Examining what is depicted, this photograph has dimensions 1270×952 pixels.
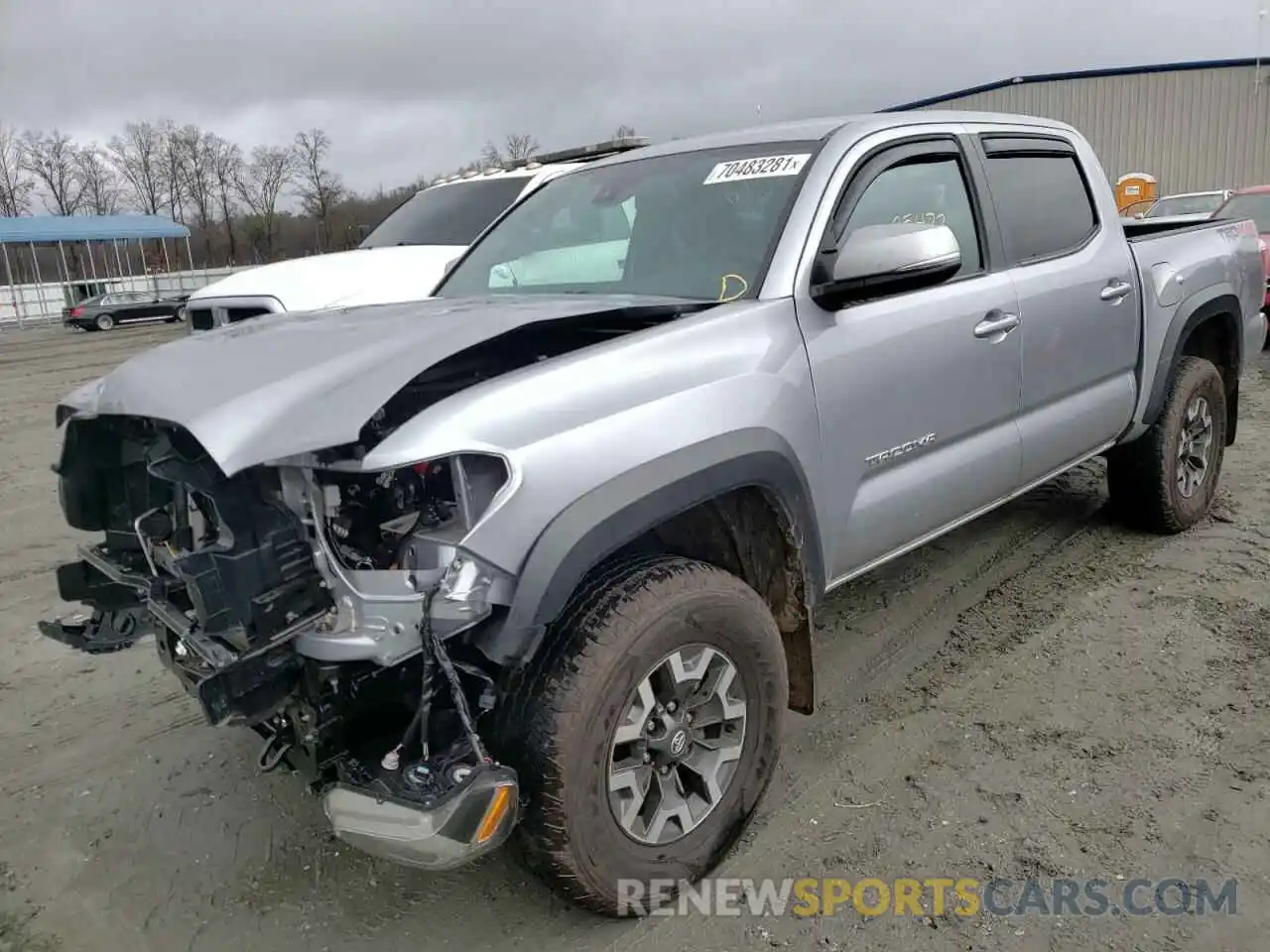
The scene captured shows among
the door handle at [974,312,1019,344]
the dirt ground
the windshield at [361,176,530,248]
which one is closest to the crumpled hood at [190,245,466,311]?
the windshield at [361,176,530,248]

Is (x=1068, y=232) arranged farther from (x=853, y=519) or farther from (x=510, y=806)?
(x=510, y=806)

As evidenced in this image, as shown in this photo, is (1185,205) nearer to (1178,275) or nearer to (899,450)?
(1178,275)

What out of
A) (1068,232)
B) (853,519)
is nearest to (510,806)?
(853,519)

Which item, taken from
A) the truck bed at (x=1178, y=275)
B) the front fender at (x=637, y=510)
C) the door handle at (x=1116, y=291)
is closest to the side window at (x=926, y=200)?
the door handle at (x=1116, y=291)

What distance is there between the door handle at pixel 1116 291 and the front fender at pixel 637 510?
2093 mm

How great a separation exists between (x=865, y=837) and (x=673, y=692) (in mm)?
789

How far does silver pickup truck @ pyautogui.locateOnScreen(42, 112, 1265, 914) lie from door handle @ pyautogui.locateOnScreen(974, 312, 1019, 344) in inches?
0.7

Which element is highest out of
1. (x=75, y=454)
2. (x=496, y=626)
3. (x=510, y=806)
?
(x=75, y=454)

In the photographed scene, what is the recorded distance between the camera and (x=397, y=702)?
2.28 m

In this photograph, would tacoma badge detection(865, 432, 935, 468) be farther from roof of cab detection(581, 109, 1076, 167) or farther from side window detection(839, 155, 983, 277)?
roof of cab detection(581, 109, 1076, 167)

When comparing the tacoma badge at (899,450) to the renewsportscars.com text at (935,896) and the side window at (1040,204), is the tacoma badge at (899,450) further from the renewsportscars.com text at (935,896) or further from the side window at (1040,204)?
the renewsportscars.com text at (935,896)

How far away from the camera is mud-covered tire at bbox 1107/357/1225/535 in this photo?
4.59 meters

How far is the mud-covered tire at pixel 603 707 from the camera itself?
219cm

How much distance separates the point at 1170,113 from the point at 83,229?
114 ft
